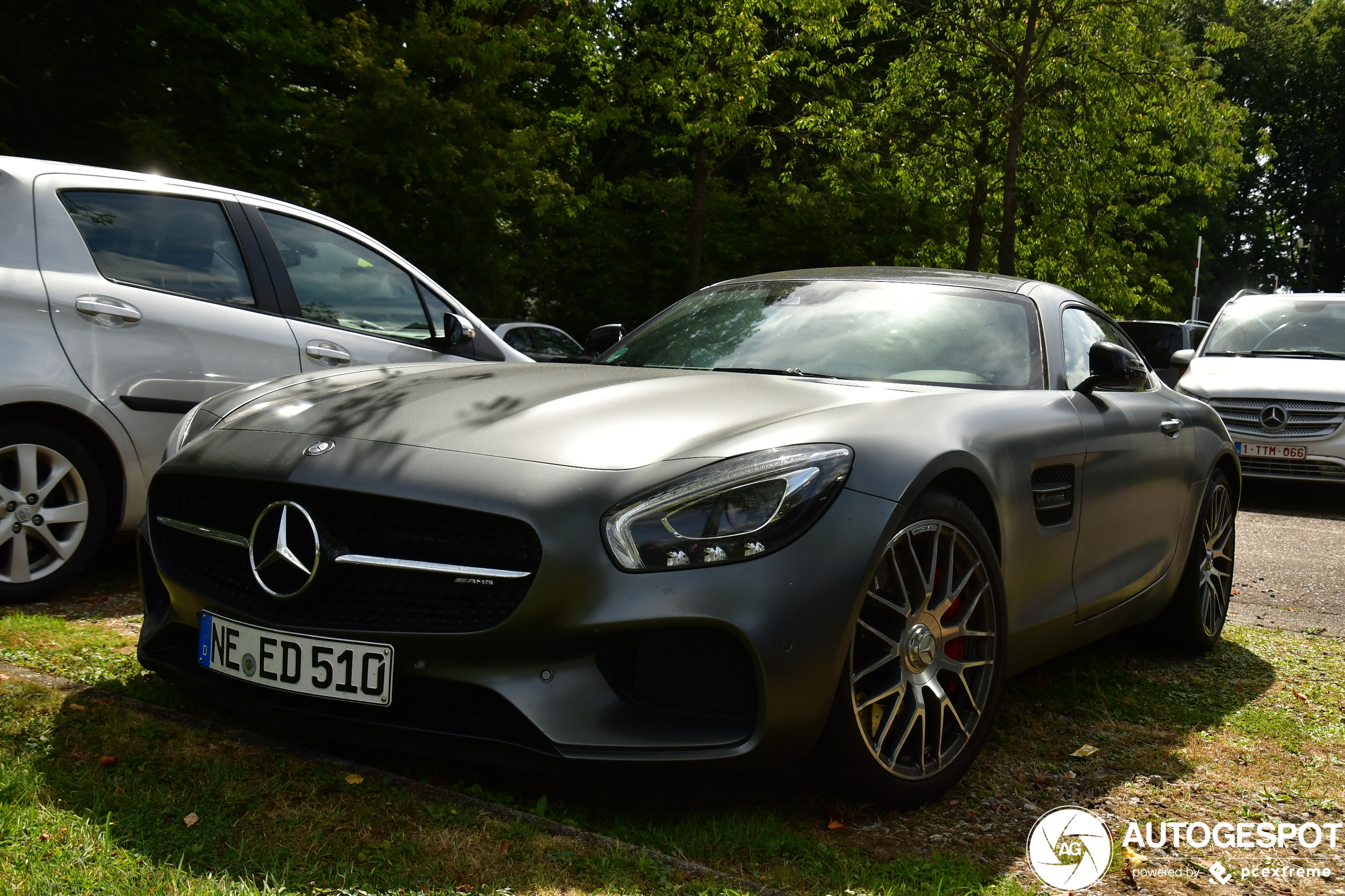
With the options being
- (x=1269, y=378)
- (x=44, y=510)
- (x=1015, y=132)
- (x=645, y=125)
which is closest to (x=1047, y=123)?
(x=1015, y=132)

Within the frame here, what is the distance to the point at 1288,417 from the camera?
10523 mm

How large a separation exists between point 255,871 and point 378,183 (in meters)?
14.4

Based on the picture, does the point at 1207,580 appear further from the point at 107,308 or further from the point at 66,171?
the point at 66,171

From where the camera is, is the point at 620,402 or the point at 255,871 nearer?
the point at 255,871

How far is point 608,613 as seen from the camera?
2676 mm

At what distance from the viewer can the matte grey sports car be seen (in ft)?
8.89

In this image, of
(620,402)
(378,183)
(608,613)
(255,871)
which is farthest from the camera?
(378,183)

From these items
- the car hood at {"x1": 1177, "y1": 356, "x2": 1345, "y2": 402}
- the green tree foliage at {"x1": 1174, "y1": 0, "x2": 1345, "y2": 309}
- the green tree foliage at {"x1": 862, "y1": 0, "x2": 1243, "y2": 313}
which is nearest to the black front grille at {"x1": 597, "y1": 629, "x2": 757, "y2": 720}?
the car hood at {"x1": 1177, "y1": 356, "x2": 1345, "y2": 402}

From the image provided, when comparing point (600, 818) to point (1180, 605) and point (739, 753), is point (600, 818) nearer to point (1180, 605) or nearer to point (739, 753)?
point (739, 753)

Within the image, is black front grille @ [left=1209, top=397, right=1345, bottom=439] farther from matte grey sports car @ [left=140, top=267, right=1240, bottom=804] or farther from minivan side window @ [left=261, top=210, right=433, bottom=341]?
minivan side window @ [left=261, top=210, right=433, bottom=341]

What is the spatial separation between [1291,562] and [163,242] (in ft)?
22.3

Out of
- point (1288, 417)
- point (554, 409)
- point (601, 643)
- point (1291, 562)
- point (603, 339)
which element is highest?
point (603, 339)

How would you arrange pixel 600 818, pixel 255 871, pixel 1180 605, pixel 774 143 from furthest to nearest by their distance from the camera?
1. pixel 774 143
2. pixel 1180 605
3. pixel 600 818
4. pixel 255 871

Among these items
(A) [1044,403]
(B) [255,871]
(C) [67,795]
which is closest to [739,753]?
(B) [255,871]
